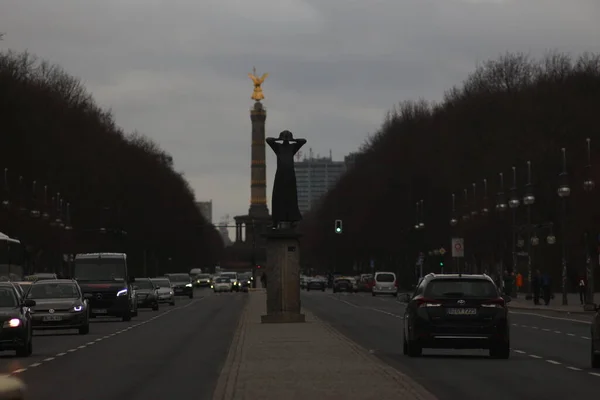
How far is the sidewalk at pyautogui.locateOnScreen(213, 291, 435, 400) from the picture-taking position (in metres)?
18.1

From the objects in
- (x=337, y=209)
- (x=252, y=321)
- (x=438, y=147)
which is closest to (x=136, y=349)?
(x=252, y=321)

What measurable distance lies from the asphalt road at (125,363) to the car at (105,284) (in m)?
6.84

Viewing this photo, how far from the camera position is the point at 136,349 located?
107 feet

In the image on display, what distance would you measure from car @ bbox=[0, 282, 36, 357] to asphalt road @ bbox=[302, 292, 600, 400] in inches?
261

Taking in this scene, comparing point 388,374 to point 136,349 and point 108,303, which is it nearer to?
point 136,349

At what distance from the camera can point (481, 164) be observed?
9744 centimetres

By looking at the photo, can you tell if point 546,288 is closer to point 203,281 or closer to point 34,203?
point 34,203

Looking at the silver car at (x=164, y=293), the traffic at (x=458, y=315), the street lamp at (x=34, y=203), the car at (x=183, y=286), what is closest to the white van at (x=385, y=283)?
the car at (x=183, y=286)

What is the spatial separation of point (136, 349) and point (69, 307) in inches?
350

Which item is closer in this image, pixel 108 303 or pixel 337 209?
pixel 108 303

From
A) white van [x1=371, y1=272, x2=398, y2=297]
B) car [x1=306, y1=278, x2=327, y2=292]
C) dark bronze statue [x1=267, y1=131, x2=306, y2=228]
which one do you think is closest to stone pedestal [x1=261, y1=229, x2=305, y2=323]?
dark bronze statue [x1=267, y1=131, x2=306, y2=228]

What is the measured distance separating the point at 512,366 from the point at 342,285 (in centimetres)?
9153

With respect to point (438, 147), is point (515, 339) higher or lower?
lower

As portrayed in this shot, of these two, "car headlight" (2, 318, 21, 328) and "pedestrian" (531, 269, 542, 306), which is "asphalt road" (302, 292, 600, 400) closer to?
"car headlight" (2, 318, 21, 328)
